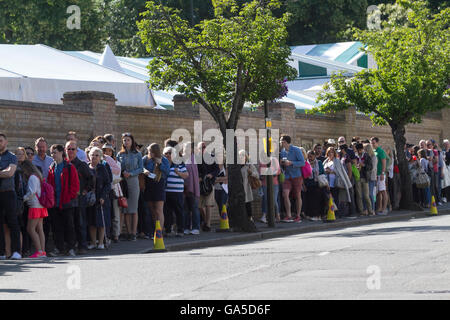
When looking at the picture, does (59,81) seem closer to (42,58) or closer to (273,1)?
(42,58)

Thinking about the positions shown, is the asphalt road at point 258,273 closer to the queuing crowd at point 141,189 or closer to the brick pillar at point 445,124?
the queuing crowd at point 141,189

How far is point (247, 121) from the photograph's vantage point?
91.9ft

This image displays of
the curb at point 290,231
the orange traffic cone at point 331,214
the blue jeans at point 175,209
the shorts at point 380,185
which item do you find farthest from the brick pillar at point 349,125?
the blue jeans at point 175,209

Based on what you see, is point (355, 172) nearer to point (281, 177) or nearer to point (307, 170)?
point (307, 170)

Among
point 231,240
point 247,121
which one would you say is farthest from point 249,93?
point 247,121

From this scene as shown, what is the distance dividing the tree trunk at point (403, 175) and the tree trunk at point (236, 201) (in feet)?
30.3

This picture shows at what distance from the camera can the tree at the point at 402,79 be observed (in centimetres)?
2914

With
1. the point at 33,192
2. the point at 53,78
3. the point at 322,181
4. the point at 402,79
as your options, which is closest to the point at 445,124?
the point at 402,79

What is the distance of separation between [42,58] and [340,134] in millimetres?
14996

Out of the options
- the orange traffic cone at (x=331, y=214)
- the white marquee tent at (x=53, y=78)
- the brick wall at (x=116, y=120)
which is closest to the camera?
the brick wall at (x=116, y=120)

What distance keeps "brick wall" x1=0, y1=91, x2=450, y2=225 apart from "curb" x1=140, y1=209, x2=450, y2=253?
3.55 m

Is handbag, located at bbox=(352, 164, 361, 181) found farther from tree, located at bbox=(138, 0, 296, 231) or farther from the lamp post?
tree, located at bbox=(138, 0, 296, 231)

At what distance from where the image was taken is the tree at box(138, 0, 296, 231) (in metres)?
A: 21.2

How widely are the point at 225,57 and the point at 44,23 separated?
28.2 metres
